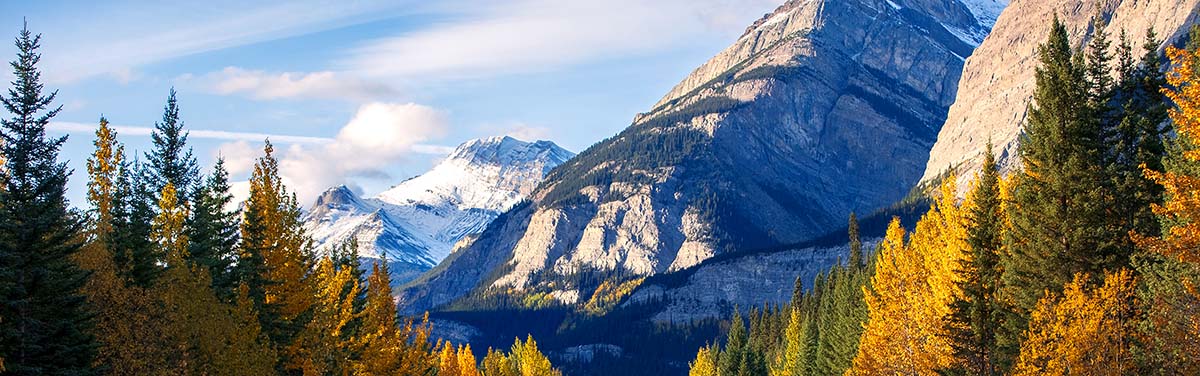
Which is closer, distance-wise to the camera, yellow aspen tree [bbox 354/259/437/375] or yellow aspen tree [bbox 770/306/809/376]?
yellow aspen tree [bbox 354/259/437/375]

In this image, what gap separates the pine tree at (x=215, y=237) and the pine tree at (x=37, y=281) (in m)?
13.4

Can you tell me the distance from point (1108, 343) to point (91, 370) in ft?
120

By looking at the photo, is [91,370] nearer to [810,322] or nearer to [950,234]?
[950,234]

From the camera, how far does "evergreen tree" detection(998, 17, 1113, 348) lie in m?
41.3

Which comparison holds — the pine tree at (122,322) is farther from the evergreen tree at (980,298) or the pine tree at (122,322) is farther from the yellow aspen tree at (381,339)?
the evergreen tree at (980,298)

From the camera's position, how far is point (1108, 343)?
34.9 m

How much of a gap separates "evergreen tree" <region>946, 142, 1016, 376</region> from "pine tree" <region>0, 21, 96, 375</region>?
3564cm

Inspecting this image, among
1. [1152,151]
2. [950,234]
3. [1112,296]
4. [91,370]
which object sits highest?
[1152,151]

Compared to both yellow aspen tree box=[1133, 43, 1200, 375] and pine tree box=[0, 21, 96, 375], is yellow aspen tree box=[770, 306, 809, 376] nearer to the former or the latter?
yellow aspen tree box=[1133, 43, 1200, 375]

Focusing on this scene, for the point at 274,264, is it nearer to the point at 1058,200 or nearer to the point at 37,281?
the point at 37,281

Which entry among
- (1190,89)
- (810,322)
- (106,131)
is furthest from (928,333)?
(810,322)

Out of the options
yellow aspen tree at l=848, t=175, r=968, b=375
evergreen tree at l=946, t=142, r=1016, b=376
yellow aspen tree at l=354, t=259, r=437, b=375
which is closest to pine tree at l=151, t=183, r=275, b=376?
yellow aspen tree at l=354, t=259, r=437, b=375

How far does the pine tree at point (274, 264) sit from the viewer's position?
49.8 metres

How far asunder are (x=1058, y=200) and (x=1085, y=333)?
9.58 meters
